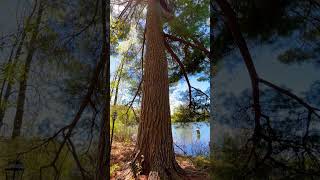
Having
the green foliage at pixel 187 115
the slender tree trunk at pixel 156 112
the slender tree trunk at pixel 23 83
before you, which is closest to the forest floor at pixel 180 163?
the slender tree trunk at pixel 156 112

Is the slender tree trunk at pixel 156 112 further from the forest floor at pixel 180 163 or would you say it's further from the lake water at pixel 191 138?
the lake water at pixel 191 138

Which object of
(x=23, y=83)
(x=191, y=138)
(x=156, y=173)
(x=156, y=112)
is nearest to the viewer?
(x=23, y=83)

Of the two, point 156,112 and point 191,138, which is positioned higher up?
point 156,112

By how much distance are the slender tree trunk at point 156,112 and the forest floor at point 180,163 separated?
5.8 inches

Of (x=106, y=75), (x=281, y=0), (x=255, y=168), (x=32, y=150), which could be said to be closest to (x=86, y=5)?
(x=106, y=75)

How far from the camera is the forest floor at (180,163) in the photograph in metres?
2.95

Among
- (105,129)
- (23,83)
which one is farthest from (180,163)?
(23,83)

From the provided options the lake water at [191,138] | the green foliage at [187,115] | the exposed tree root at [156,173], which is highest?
the green foliage at [187,115]

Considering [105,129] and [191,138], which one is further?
[191,138]

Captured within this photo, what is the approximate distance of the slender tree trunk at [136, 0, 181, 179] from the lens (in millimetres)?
2908

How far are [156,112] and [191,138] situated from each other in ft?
1.53

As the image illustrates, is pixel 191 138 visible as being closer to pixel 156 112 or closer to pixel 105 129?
pixel 156 112

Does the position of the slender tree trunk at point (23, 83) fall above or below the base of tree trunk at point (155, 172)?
above

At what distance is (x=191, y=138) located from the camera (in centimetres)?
325
